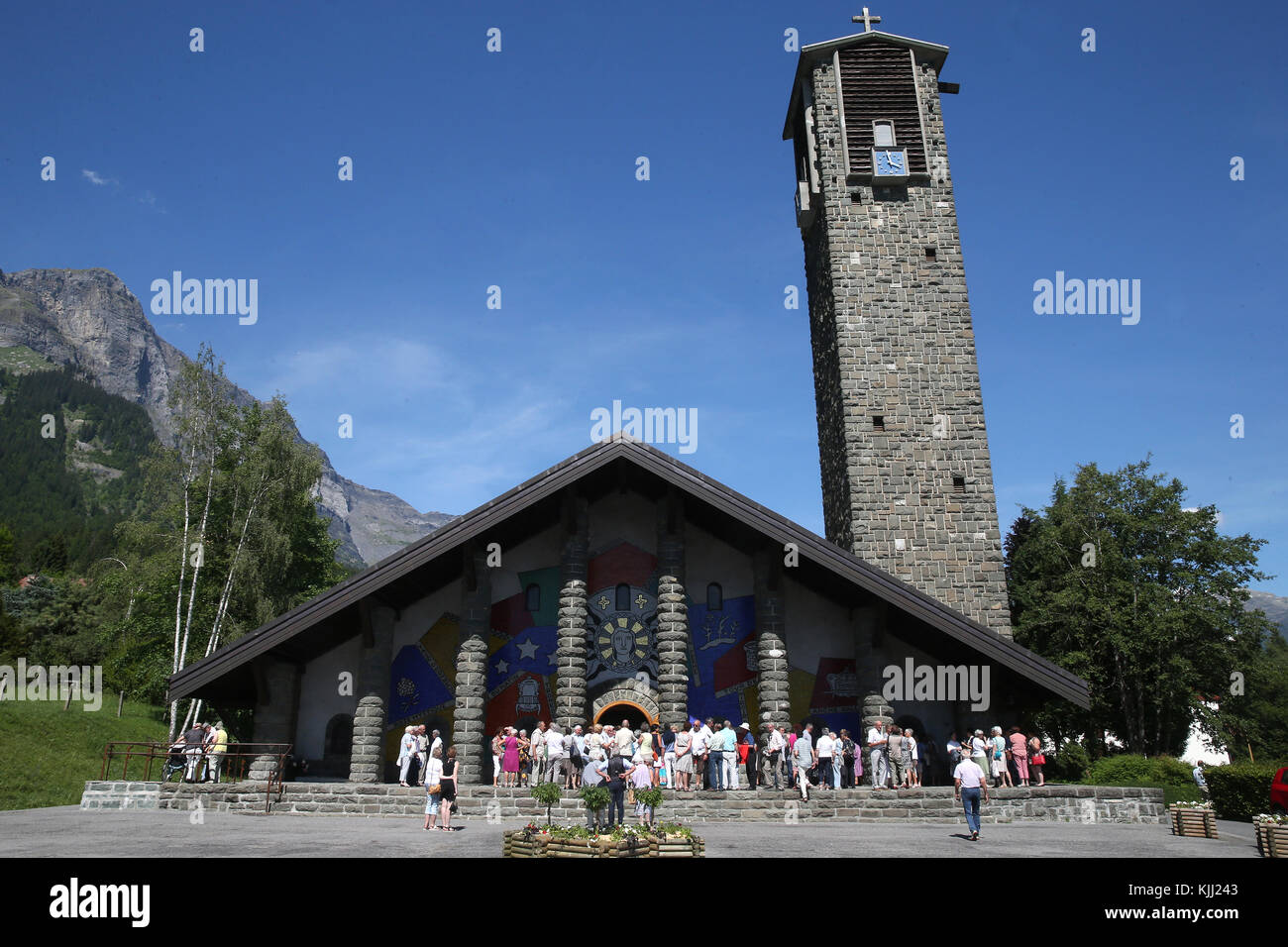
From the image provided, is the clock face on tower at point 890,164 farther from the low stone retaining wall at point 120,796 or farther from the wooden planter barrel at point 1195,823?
the low stone retaining wall at point 120,796

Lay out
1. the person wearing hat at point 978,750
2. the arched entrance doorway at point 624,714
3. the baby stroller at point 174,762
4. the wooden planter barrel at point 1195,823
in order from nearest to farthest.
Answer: the wooden planter barrel at point 1195,823 < the person wearing hat at point 978,750 < the baby stroller at point 174,762 < the arched entrance doorway at point 624,714

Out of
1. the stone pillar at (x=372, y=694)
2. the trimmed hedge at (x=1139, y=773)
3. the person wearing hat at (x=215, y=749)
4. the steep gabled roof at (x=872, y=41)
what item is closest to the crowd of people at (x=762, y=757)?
the stone pillar at (x=372, y=694)

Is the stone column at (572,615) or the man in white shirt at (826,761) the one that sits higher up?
the stone column at (572,615)

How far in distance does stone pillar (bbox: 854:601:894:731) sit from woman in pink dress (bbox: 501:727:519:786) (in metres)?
8.09

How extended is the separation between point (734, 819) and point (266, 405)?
1182 inches

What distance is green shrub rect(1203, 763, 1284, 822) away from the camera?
837 inches

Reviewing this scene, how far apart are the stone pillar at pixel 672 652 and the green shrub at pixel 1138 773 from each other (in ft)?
48.5

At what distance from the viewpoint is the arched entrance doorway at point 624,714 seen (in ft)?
68.2

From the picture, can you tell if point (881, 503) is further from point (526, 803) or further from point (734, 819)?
point (526, 803)

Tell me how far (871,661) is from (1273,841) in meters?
9.56

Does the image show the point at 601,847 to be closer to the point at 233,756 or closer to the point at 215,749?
the point at 215,749

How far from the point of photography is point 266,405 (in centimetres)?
3728

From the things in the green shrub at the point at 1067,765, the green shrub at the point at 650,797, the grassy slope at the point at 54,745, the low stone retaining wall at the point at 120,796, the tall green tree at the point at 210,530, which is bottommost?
the green shrub at the point at 1067,765
